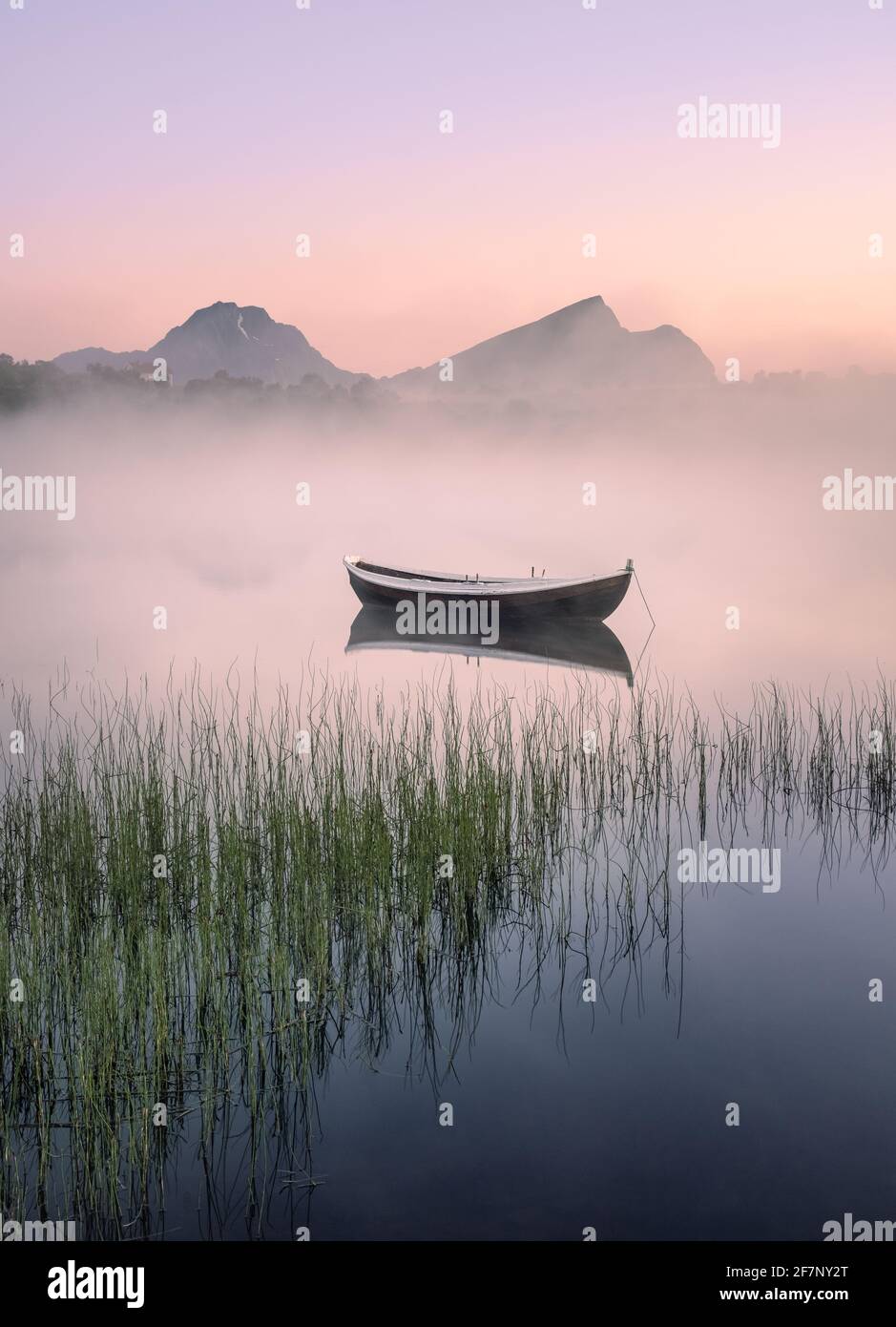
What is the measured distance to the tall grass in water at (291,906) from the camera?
415 cm

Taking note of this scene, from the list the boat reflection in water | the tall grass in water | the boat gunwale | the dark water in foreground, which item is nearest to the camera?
the dark water in foreground

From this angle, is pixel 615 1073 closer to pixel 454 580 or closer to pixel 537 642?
pixel 537 642

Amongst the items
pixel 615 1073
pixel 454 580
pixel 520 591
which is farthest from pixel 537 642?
pixel 615 1073

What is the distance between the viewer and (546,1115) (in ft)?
15.2

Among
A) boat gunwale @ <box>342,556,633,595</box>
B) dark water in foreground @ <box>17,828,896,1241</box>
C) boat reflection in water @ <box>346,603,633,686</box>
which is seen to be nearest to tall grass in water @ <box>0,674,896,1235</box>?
dark water in foreground @ <box>17,828,896,1241</box>

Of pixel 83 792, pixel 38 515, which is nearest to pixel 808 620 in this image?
pixel 83 792

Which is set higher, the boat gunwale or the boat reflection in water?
the boat gunwale

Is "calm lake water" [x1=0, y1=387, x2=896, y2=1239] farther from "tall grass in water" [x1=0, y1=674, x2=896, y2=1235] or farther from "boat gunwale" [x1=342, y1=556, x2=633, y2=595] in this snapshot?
"boat gunwale" [x1=342, y1=556, x2=633, y2=595]

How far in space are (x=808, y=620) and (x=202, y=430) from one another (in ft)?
352

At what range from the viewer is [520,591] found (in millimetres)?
16859

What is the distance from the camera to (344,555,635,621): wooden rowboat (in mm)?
16906

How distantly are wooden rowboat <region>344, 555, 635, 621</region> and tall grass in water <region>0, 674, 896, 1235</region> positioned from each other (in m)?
8.04


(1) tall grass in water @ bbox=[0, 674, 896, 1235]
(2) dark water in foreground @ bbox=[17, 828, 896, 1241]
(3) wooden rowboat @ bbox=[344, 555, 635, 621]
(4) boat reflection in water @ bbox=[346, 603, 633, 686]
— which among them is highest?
(3) wooden rowboat @ bbox=[344, 555, 635, 621]

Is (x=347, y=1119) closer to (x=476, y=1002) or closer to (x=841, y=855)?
(x=476, y=1002)
